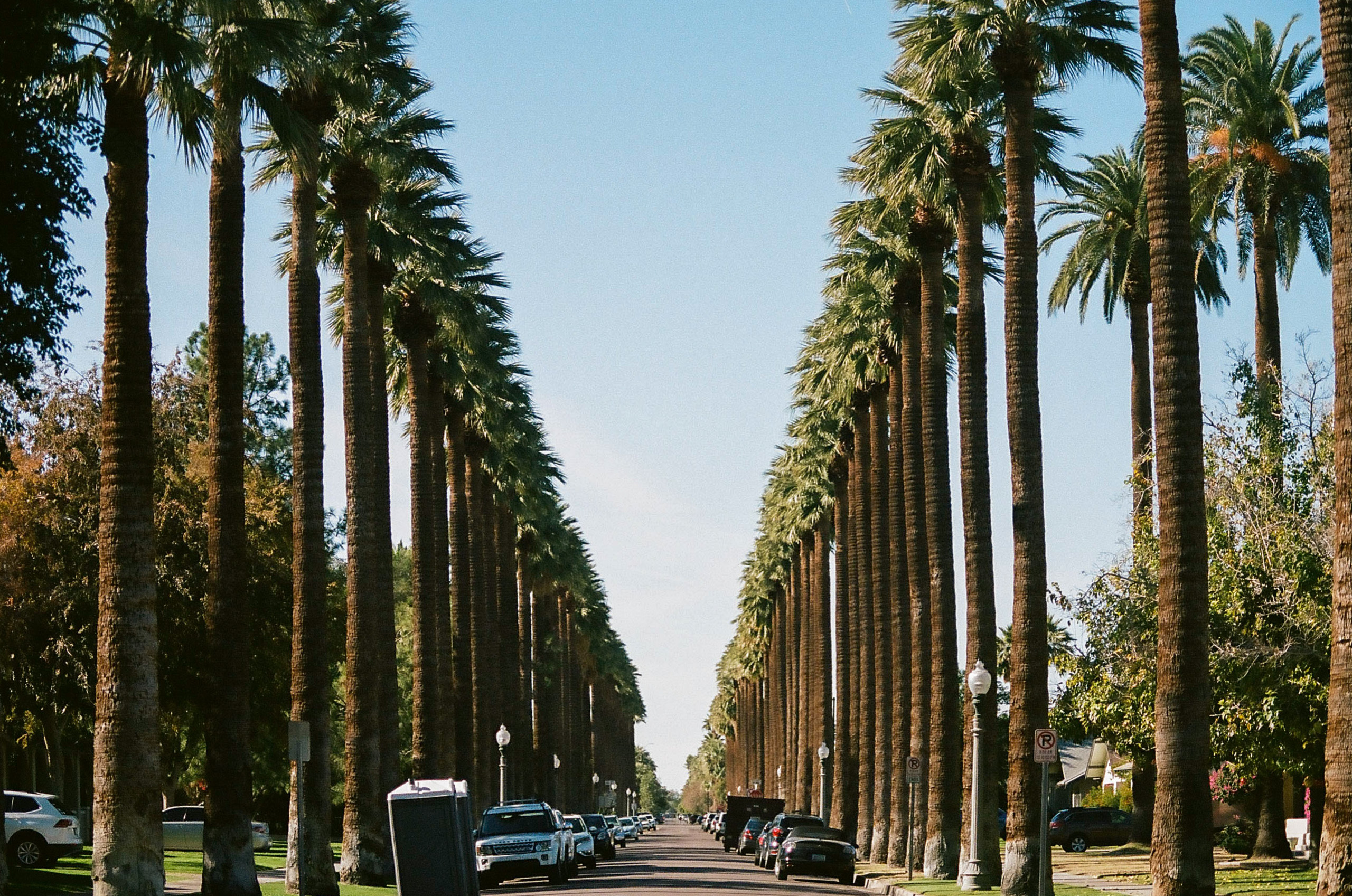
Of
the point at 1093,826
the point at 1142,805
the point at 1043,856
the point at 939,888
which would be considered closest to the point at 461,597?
the point at 939,888

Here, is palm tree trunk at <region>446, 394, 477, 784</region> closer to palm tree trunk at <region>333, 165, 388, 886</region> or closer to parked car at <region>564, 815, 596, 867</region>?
parked car at <region>564, 815, 596, 867</region>

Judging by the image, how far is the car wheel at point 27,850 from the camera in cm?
3631

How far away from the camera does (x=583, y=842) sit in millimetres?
49219

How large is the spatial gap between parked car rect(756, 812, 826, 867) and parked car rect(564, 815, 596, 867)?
17.2ft

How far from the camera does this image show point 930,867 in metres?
38.2

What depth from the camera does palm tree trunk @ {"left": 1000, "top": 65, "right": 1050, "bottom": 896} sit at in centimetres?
2772

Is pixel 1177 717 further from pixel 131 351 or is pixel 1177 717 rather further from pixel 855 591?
pixel 855 591

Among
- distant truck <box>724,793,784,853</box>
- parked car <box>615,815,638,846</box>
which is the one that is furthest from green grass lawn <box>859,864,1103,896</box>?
parked car <box>615,815,638,846</box>

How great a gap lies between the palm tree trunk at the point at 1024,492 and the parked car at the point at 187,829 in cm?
3283

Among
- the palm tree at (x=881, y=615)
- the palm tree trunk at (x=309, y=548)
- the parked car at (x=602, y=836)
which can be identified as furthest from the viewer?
the parked car at (x=602, y=836)

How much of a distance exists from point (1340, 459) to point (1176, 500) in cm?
323

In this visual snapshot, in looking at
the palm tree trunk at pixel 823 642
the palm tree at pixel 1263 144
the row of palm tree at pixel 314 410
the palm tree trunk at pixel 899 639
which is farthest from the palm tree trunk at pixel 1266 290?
the palm tree trunk at pixel 823 642

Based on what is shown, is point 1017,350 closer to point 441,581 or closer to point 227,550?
point 227,550

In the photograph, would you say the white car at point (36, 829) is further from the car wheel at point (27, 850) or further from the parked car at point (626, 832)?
the parked car at point (626, 832)
